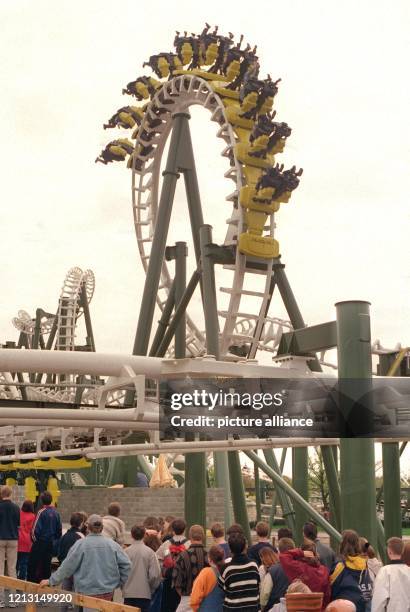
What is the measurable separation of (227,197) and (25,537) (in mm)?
10064

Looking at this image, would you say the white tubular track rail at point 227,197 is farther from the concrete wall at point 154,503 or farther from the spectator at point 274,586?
the spectator at point 274,586

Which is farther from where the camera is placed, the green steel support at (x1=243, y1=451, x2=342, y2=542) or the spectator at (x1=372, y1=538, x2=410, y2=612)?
the green steel support at (x1=243, y1=451, x2=342, y2=542)

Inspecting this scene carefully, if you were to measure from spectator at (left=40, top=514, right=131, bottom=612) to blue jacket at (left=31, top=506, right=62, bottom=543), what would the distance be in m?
2.18

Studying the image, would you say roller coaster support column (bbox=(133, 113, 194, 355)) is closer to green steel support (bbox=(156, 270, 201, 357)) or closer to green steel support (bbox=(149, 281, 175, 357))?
green steel support (bbox=(149, 281, 175, 357))

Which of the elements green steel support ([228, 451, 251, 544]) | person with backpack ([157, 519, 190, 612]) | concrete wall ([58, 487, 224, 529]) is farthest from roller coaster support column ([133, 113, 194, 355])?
person with backpack ([157, 519, 190, 612])

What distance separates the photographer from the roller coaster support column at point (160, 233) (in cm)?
1764

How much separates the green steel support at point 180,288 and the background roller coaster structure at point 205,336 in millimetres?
32

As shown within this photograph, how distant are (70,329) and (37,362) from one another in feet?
74.8

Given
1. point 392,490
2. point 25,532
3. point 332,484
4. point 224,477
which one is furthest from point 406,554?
point 224,477

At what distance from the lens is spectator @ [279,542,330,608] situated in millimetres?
5652

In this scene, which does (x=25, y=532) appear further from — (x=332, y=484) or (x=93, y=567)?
(x=332, y=484)

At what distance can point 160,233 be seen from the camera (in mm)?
18547

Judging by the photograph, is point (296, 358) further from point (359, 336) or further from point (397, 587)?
point (397, 587)

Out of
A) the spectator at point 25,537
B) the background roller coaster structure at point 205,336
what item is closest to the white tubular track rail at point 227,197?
the background roller coaster structure at point 205,336
